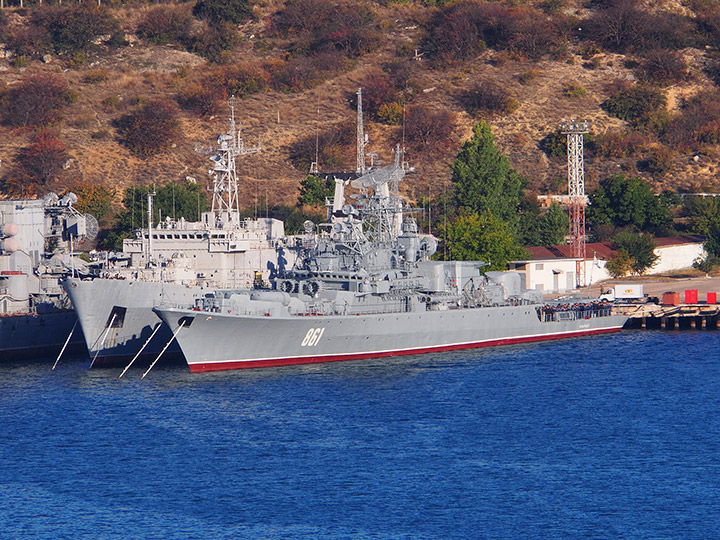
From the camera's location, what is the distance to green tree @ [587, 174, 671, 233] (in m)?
96.8

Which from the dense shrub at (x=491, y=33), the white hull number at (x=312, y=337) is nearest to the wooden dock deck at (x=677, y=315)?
the white hull number at (x=312, y=337)

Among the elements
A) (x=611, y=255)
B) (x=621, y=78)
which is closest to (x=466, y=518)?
(x=611, y=255)

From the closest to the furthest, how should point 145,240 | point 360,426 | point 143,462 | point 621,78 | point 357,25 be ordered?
1. point 143,462
2. point 360,426
3. point 145,240
4. point 621,78
5. point 357,25

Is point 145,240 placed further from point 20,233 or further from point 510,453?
point 510,453

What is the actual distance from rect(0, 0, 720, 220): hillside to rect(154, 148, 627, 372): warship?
39.6 meters

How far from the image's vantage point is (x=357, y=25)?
135000 mm

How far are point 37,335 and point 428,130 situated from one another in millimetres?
63484

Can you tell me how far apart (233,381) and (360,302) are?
9.51m

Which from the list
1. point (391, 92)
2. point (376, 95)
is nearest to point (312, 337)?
point (376, 95)

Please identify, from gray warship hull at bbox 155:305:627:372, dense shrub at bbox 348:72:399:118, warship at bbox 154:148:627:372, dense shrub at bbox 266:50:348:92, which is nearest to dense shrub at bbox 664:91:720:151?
dense shrub at bbox 348:72:399:118

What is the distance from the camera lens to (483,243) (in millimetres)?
79625

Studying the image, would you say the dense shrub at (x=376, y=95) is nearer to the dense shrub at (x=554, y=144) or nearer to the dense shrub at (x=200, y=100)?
the dense shrub at (x=200, y=100)

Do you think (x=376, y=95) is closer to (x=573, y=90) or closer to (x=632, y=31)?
(x=573, y=90)

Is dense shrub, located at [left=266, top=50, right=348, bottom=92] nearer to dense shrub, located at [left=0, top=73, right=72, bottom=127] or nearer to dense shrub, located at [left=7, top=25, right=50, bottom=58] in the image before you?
dense shrub, located at [left=0, top=73, right=72, bottom=127]
